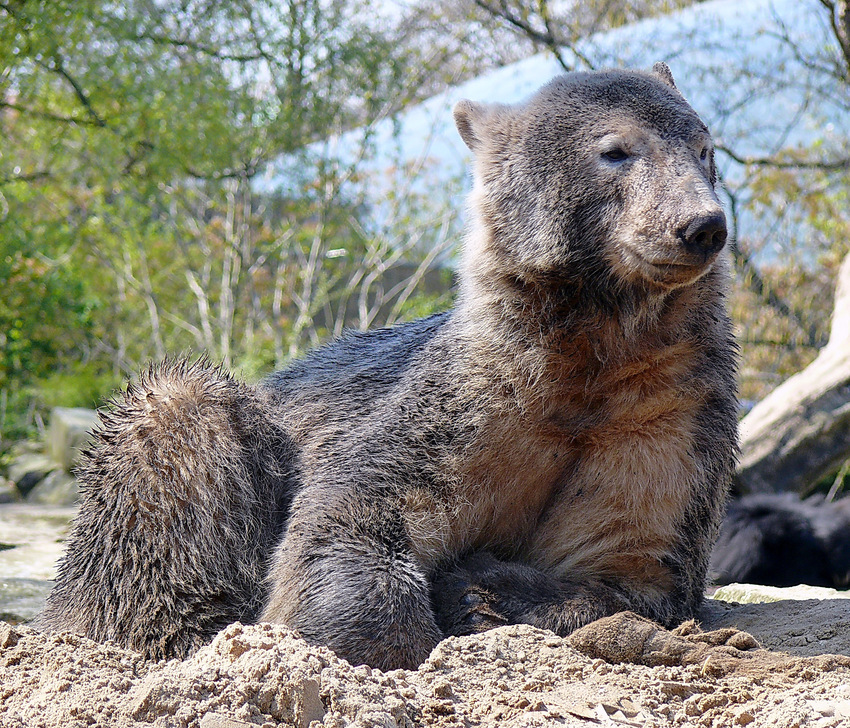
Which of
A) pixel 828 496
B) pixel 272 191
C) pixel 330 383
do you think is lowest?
pixel 828 496

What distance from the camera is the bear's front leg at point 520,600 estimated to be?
3.41 metres

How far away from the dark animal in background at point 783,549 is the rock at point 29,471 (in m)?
7.50

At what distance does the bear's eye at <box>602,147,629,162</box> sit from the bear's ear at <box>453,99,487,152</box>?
833mm

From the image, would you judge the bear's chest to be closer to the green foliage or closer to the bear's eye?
the bear's eye

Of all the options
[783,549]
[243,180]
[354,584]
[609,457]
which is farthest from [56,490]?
[609,457]

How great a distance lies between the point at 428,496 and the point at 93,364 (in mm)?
12212

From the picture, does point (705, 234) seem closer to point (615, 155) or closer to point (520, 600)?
point (615, 155)

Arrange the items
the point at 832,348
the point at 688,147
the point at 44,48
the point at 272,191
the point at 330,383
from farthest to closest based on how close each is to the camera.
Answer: the point at 272,191 < the point at 832,348 < the point at 44,48 < the point at 330,383 < the point at 688,147

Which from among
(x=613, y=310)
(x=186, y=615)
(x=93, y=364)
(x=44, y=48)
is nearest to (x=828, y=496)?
(x=613, y=310)

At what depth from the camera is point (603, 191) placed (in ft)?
11.5

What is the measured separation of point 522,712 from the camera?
2.68 meters

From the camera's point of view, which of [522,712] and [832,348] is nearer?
[522,712]

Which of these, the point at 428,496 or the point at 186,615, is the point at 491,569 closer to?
the point at 428,496

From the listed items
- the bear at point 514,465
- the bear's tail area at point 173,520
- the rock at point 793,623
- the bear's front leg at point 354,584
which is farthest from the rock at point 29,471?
the rock at point 793,623
